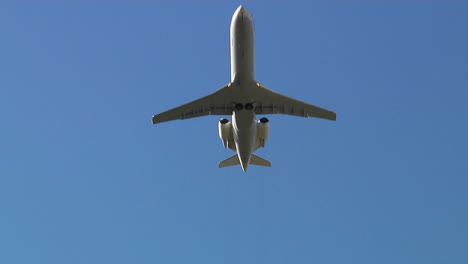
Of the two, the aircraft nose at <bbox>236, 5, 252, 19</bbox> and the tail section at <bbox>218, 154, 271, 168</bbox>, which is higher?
the aircraft nose at <bbox>236, 5, 252, 19</bbox>

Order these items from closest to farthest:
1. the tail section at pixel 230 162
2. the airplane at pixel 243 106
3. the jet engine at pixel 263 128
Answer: the airplane at pixel 243 106
the jet engine at pixel 263 128
the tail section at pixel 230 162

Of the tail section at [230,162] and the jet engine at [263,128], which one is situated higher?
the jet engine at [263,128]

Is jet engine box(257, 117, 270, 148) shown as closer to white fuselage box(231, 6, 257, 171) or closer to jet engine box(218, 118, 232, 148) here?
white fuselage box(231, 6, 257, 171)

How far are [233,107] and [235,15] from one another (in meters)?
6.20

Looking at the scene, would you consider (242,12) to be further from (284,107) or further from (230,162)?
(230,162)

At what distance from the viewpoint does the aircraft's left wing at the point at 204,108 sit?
144 feet

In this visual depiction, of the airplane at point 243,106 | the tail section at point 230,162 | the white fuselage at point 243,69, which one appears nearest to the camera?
the white fuselage at point 243,69

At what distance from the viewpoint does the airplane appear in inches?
1631

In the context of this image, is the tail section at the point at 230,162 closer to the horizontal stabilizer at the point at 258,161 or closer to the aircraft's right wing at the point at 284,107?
the horizontal stabilizer at the point at 258,161

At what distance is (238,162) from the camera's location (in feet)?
170

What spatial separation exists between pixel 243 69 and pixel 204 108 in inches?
189

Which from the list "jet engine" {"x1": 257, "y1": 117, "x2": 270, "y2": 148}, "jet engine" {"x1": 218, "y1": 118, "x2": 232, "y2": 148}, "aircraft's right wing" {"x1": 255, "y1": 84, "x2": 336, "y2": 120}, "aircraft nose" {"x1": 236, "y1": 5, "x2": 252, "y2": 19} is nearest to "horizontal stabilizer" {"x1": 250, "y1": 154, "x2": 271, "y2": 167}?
"jet engine" {"x1": 257, "y1": 117, "x2": 270, "y2": 148}

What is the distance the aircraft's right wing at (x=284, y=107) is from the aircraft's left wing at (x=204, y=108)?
6.66ft

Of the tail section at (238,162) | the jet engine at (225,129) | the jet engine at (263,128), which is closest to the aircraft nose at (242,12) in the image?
the jet engine at (263,128)
